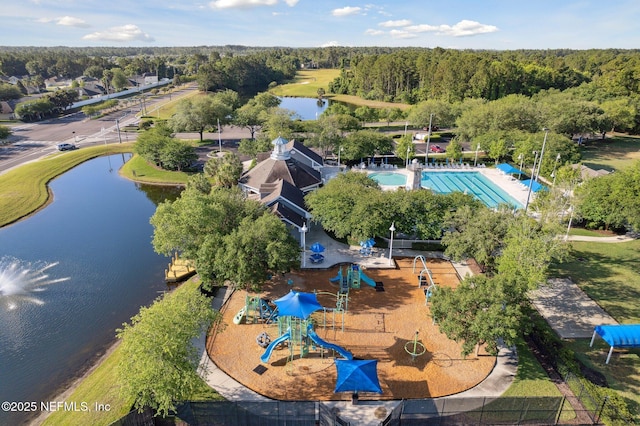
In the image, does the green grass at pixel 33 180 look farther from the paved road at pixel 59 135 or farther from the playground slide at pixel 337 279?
the playground slide at pixel 337 279

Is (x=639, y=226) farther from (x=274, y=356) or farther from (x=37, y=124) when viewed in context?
(x=37, y=124)

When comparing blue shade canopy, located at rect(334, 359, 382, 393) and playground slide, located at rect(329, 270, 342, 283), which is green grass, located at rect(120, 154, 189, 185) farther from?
blue shade canopy, located at rect(334, 359, 382, 393)

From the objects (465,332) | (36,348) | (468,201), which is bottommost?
(36,348)

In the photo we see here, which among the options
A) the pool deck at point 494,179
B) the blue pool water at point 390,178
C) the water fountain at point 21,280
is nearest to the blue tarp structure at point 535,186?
the pool deck at point 494,179

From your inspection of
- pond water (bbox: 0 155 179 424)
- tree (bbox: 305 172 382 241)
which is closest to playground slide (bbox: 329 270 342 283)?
tree (bbox: 305 172 382 241)

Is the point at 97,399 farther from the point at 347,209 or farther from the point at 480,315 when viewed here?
the point at 347,209

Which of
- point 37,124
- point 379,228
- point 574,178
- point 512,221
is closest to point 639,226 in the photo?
point 574,178

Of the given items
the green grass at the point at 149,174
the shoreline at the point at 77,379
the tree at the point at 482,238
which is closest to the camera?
the shoreline at the point at 77,379
